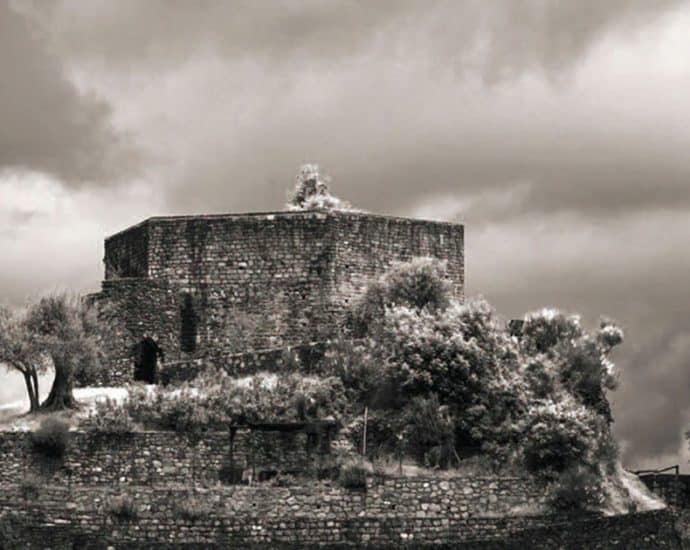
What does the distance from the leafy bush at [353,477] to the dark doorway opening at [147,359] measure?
1158 cm

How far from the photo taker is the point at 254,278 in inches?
2312

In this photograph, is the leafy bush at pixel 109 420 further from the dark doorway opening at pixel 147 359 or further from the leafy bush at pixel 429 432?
the leafy bush at pixel 429 432

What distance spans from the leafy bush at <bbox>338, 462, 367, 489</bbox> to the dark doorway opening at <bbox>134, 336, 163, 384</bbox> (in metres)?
11.6

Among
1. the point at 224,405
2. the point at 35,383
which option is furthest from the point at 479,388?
the point at 35,383

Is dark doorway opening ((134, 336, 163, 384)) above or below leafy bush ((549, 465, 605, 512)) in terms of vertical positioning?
above

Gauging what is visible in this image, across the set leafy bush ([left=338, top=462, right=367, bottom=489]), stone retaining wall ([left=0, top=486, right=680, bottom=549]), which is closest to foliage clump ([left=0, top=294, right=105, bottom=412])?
stone retaining wall ([left=0, top=486, right=680, bottom=549])

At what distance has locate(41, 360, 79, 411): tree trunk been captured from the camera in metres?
52.2

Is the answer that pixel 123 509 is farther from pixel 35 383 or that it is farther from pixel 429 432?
pixel 429 432

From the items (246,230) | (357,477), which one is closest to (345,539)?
(357,477)

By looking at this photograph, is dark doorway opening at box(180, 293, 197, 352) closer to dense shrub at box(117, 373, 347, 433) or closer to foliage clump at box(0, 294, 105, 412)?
foliage clump at box(0, 294, 105, 412)

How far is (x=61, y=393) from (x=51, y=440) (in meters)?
3.99

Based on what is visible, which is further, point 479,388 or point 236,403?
point 479,388

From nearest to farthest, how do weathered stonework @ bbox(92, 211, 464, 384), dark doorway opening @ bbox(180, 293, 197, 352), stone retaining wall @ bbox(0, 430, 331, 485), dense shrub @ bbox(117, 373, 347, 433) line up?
1. stone retaining wall @ bbox(0, 430, 331, 485)
2. dense shrub @ bbox(117, 373, 347, 433)
3. weathered stonework @ bbox(92, 211, 464, 384)
4. dark doorway opening @ bbox(180, 293, 197, 352)

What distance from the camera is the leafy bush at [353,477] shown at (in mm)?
46844
